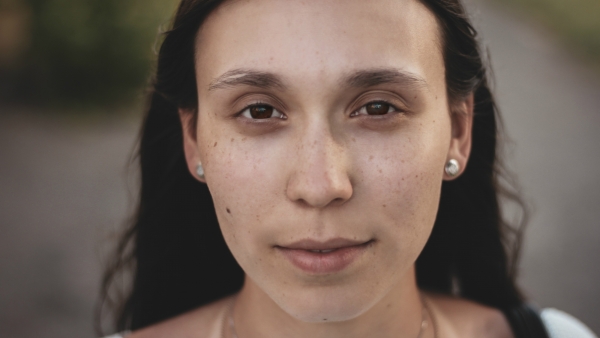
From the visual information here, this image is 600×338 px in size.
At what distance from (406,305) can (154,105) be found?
1.18 metres

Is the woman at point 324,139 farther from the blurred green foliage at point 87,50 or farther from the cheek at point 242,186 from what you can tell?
the blurred green foliage at point 87,50

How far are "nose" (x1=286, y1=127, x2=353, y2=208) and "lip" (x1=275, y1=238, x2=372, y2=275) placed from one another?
0.13 metres

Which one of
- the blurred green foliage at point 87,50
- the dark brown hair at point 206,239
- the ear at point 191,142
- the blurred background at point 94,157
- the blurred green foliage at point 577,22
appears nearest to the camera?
the ear at point 191,142

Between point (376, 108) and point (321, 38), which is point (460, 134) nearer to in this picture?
point (376, 108)

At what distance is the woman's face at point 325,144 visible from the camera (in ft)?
5.16

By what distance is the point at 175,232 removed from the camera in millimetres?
2373

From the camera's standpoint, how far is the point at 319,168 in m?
1.53

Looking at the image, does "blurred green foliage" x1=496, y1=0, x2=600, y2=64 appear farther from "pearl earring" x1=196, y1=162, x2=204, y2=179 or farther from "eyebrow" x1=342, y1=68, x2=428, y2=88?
"pearl earring" x1=196, y1=162, x2=204, y2=179

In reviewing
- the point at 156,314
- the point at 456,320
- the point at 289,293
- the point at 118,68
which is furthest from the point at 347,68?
the point at 118,68

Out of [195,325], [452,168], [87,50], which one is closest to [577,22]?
[87,50]

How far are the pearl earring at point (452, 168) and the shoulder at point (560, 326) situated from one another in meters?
0.74

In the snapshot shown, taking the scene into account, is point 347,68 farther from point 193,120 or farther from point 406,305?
point 406,305

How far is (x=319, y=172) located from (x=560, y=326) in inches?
49.3

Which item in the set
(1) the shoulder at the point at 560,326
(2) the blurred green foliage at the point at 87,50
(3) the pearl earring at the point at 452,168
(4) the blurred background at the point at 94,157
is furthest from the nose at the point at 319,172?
(2) the blurred green foliage at the point at 87,50
